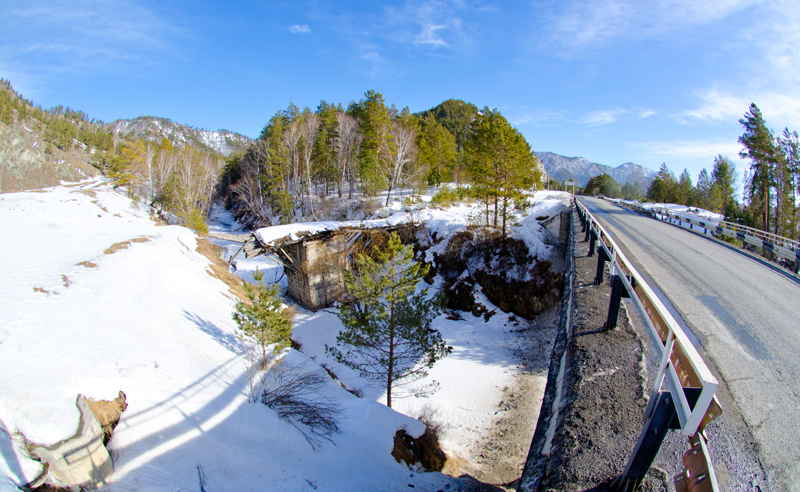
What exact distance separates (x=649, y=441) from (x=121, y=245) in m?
18.8

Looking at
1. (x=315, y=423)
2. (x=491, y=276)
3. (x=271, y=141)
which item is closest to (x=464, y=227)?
(x=491, y=276)

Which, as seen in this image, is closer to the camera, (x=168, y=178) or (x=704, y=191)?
(x=168, y=178)

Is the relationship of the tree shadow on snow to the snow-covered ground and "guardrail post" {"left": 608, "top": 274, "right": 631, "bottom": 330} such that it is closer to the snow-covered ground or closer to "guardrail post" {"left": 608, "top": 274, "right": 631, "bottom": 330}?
the snow-covered ground

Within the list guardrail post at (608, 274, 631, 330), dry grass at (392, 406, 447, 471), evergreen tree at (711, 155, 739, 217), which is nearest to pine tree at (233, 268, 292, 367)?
dry grass at (392, 406, 447, 471)

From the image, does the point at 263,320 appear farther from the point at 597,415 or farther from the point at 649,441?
the point at 649,441

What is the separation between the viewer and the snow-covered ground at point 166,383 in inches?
211

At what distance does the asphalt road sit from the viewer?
8.73 ft

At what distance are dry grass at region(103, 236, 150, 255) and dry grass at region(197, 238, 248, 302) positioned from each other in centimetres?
270

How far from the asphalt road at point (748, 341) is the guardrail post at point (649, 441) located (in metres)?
0.72

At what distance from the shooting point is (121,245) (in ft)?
46.8

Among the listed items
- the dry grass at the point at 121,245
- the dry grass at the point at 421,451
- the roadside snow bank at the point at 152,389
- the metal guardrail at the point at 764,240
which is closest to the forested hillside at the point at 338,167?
the metal guardrail at the point at 764,240

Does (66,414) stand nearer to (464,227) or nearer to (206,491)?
(206,491)

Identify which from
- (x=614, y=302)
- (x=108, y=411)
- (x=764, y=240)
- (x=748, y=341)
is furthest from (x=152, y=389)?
(x=764, y=240)

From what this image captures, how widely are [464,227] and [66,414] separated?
22.3 metres
